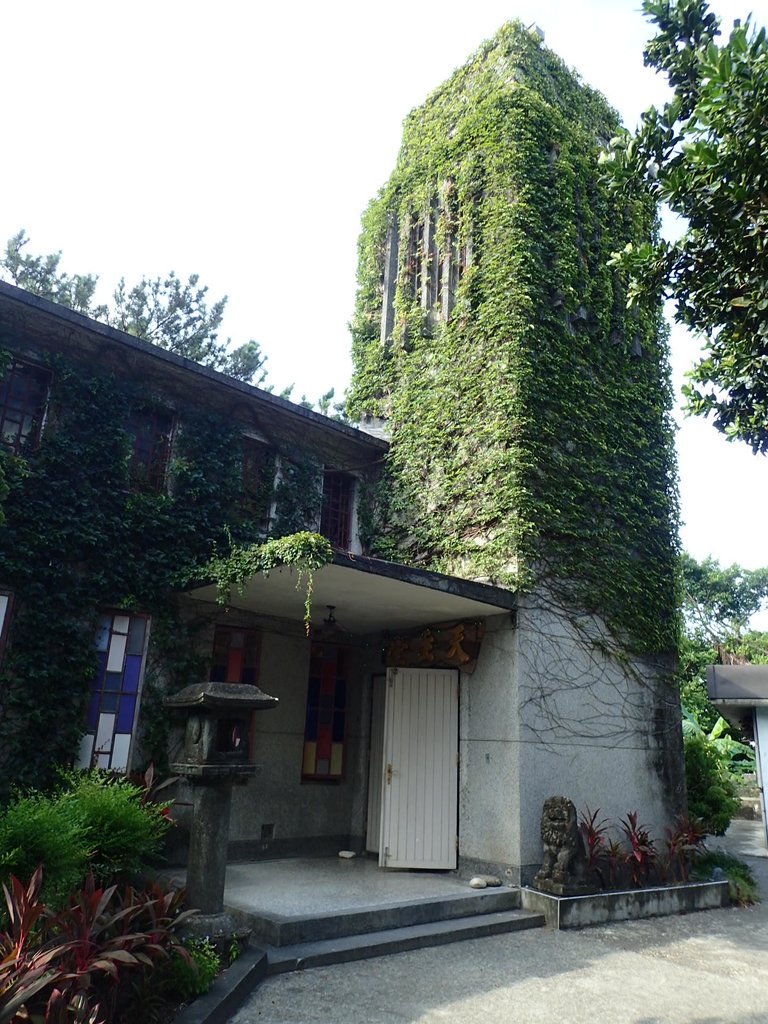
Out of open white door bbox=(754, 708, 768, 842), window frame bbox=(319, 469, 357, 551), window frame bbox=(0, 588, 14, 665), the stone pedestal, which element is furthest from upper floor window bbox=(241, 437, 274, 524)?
open white door bbox=(754, 708, 768, 842)

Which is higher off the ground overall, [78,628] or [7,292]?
[7,292]

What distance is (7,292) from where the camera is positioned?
25.9 ft

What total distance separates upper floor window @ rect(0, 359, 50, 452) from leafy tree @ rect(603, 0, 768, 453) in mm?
6515

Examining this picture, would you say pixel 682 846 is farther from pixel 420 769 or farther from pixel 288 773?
pixel 288 773

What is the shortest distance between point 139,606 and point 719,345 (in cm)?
695

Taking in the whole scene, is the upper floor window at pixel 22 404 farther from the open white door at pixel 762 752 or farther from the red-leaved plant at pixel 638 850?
the open white door at pixel 762 752

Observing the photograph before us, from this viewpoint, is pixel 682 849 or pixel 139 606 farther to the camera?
pixel 682 849

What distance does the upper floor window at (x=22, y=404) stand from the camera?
8.20 meters

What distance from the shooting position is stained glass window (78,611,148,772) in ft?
26.3

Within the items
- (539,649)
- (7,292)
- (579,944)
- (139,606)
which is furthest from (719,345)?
(7,292)

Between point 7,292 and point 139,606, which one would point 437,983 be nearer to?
point 139,606

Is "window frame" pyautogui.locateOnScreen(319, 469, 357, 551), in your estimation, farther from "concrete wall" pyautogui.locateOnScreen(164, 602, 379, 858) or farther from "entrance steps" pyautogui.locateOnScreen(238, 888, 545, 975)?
"entrance steps" pyautogui.locateOnScreen(238, 888, 545, 975)

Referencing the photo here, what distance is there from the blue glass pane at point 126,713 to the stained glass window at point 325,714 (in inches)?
100

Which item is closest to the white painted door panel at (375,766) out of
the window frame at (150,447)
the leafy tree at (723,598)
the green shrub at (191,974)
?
the window frame at (150,447)
